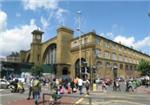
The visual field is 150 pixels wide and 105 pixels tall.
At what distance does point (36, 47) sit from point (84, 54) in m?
32.2

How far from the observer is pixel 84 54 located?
91.6 meters

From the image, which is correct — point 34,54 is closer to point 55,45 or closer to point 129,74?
point 55,45

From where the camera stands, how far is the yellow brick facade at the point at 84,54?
90625 millimetres

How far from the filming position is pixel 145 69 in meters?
103

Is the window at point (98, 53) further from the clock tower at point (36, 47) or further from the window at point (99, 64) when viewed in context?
the clock tower at point (36, 47)

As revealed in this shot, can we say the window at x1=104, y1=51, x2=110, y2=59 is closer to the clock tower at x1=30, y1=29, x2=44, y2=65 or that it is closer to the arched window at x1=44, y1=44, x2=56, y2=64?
the arched window at x1=44, y1=44, x2=56, y2=64

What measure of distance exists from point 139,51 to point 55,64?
114 feet

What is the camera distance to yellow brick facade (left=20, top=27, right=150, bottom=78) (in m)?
90.6

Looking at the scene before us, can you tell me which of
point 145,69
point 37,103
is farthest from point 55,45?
point 37,103

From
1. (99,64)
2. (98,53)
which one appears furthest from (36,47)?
(99,64)

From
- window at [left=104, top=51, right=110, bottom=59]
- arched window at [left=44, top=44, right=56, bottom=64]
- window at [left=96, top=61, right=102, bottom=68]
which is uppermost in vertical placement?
arched window at [left=44, top=44, right=56, bottom=64]

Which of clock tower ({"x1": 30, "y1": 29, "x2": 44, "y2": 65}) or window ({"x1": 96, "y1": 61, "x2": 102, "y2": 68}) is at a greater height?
clock tower ({"x1": 30, "y1": 29, "x2": 44, "y2": 65})

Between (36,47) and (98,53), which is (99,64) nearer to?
(98,53)

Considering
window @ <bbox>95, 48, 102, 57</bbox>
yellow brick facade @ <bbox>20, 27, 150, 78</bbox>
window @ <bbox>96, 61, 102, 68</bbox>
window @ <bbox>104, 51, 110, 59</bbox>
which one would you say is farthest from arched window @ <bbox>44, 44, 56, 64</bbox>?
window @ <bbox>96, 61, 102, 68</bbox>
